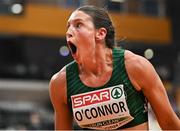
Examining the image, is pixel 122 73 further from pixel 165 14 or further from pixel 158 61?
pixel 165 14

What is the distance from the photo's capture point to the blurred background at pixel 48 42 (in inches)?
598

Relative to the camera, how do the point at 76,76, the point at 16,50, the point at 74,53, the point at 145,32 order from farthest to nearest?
the point at 145,32 < the point at 16,50 < the point at 76,76 < the point at 74,53

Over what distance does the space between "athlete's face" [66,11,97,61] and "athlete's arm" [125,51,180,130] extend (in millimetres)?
208

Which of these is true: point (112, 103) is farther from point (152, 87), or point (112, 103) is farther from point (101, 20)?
point (101, 20)

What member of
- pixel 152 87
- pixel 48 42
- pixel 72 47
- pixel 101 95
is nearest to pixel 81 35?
pixel 72 47

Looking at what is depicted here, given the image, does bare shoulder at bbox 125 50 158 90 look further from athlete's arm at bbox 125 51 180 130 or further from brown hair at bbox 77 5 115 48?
brown hair at bbox 77 5 115 48

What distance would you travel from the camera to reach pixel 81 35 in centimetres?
239

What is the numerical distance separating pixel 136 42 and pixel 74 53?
45.0 feet

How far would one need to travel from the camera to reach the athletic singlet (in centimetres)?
244

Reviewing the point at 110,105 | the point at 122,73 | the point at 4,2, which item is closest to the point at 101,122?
the point at 110,105

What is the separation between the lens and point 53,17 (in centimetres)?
1574

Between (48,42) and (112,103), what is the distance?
13.4 meters

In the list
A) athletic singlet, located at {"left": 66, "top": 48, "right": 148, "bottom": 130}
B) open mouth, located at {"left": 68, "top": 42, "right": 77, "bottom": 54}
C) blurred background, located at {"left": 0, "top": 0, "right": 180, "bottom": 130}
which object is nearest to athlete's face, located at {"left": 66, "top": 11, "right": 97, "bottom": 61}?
open mouth, located at {"left": 68, "top": 42, "right": 77, "bottom": 54}

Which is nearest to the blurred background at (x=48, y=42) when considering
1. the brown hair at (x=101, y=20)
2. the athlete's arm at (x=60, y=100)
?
the athlete's arm at (x=60, y=100)
